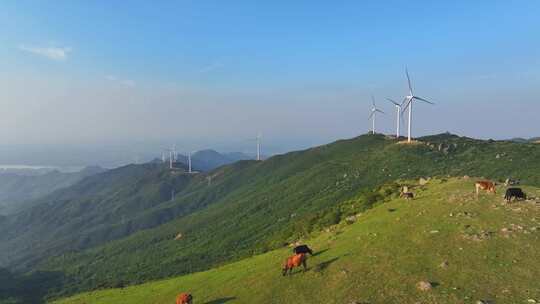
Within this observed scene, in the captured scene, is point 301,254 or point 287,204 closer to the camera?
point 301,254

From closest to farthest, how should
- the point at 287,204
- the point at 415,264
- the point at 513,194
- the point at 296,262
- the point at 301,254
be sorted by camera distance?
the point at 415,264, the point at 296,262, the point at 301,254, the point at 513,194, the point at 287,204

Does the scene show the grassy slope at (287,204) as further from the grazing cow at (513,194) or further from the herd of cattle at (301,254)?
the grazing cow at (513,194)

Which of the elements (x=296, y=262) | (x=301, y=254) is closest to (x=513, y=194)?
(x=301, y=254)

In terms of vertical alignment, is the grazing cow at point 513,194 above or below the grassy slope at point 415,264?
above

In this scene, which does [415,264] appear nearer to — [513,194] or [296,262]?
[296,262]

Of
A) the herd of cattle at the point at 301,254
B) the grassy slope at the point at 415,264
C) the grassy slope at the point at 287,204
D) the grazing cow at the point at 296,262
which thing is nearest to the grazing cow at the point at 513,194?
the herd of cattle at the point at 301,254

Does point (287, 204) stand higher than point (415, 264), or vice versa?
point (415, 264)

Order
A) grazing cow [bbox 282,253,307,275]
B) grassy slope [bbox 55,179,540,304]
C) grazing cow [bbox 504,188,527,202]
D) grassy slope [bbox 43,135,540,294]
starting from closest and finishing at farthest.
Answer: grassy slope [bbox 55,179,540,304]
grazing cow [bbox 282,253,307,275]
grazing cow [bbox 504,188,527,202]
grassy slope [bbox 43,135,540,294]

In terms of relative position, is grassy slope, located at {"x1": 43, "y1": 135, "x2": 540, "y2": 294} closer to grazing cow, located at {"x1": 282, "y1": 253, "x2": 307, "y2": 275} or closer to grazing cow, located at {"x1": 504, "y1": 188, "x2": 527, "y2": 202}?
grazing cow, located at {"x1": 504, "y1": 188, "x2": 527, "y2": 202}

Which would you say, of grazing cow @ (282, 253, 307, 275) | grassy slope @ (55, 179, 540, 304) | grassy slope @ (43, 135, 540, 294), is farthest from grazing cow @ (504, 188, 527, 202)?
grassy slope @ (43, 135, 540, 294)
